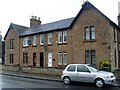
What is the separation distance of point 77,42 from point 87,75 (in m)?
11.1

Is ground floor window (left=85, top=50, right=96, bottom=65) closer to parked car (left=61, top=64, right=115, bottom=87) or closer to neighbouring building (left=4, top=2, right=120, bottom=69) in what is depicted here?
neighbouring building (left=4, top=2, right=120, bottom=69)

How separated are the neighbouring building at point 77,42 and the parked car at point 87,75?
770 cm

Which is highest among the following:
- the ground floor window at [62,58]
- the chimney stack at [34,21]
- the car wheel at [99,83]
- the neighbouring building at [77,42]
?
the chimney stack at [34,21]

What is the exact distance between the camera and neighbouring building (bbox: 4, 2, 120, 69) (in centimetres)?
2541

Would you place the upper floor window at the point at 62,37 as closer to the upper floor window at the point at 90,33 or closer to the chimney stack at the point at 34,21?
the upper floor window at the point at 90,33

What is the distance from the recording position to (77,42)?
2778 centimetres

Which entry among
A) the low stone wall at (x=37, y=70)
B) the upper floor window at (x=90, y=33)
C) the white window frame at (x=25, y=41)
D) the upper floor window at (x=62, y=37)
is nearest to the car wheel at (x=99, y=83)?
the low stone wall at (x=37, y=70)

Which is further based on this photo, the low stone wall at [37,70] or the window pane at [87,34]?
the window pane at [87,34]

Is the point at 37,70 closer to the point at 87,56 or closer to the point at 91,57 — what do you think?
the point at 87,56

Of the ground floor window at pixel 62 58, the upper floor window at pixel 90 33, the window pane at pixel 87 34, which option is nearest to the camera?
the upper floor window at pixel 90 33

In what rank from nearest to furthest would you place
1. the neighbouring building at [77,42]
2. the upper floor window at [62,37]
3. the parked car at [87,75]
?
1. the parked car at [87,75]
2. the neighbouring building at [77,42]
3. the upper floor window at [62,37]

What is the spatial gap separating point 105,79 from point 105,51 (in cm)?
910

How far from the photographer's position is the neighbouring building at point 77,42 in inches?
1000

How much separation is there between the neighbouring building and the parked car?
7704mm
